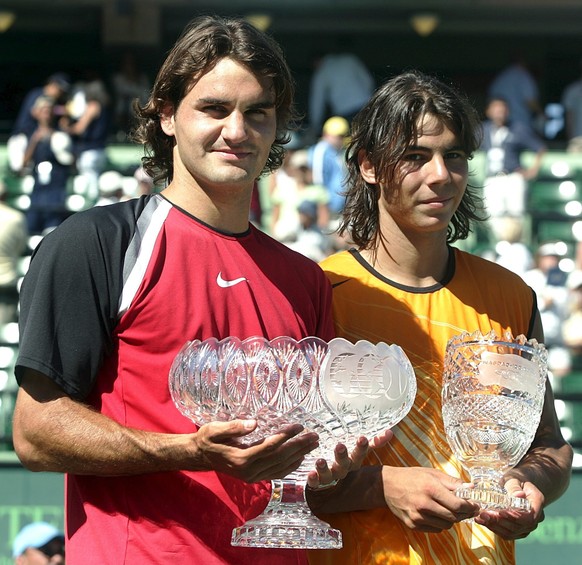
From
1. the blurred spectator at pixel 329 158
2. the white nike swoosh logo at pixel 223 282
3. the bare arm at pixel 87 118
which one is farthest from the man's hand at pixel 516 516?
the bare arm at pixel 87 118

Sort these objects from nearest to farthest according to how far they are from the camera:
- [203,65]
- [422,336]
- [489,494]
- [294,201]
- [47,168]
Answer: [489,494]
[203,65]
[422,336]
[294,201]
[47,168]

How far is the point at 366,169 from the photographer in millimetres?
3740

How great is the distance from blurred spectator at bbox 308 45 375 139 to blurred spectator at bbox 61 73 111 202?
2317 mm

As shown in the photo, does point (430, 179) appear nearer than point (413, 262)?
Yes

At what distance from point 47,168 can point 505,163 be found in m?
4.54

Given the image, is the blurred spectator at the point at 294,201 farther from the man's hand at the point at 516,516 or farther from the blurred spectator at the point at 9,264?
the man's hand at the point at 516,516

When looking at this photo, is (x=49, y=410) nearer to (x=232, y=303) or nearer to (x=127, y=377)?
(x=127, y=377)

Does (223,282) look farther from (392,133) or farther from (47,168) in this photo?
(47,168)

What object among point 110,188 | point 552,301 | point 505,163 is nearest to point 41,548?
point 552,301

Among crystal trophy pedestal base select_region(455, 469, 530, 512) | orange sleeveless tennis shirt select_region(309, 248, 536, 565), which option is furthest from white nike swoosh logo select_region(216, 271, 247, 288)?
crystal trophy pedestal base select_region(455, 469, 530, 512)

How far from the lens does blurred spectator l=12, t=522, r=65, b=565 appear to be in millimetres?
5609

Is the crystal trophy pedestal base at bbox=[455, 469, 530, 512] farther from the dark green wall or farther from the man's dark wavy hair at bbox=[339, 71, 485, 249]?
the dark green wall

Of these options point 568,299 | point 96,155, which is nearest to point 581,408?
point 568,299

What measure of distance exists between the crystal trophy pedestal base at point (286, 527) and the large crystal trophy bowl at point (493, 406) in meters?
0.34
